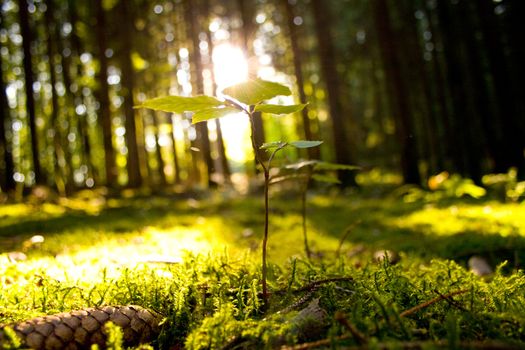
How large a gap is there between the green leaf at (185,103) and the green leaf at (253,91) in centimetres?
7

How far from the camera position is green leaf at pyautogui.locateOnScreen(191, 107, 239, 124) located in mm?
1344

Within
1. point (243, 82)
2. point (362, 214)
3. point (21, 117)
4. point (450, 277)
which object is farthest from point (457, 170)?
point (21, 117)

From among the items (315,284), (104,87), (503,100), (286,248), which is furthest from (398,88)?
(315,284)

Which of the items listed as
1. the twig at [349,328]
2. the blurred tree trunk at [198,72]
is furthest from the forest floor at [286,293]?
the blurred tree trunk at [198,72]

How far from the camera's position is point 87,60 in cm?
2214

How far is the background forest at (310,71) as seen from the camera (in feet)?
34.1

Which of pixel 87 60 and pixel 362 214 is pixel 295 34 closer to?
pixel 362 214

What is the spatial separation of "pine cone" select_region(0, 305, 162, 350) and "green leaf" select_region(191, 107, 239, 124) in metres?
0.73

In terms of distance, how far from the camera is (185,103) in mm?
1343

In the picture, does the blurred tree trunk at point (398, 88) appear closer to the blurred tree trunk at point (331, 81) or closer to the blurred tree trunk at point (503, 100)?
the blurred tree trunk at point (331, 81)

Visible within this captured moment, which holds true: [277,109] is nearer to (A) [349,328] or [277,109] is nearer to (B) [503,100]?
(A) [349,328]

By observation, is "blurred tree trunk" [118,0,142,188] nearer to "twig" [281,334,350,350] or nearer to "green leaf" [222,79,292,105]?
"green leaf" [222,79,292,105]

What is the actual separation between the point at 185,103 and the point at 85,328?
2.68 ft

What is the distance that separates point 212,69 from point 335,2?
10045 mm
